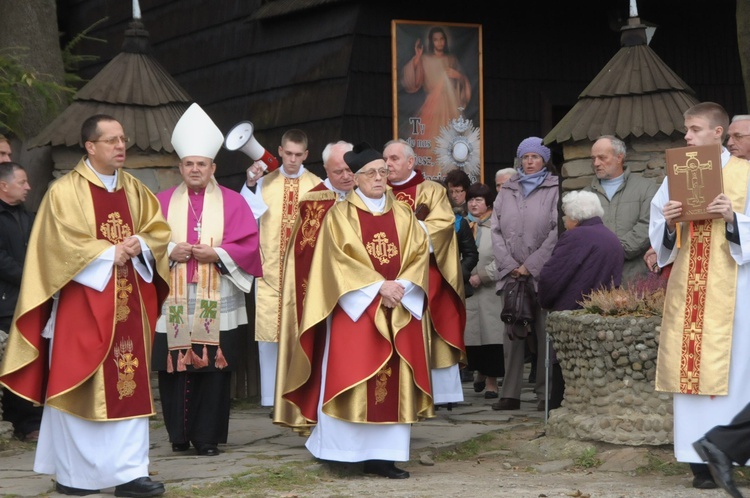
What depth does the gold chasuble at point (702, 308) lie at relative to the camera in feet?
23.6

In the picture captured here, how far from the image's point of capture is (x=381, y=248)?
800 cm

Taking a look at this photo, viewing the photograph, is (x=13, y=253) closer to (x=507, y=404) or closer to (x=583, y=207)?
(x=507, y=404)

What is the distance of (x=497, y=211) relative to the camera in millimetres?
10531

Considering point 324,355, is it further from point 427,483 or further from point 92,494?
point 92,494

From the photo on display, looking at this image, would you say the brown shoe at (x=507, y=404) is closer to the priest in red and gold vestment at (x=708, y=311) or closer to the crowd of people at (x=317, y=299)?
the crowd of people at (x=317, y=299)

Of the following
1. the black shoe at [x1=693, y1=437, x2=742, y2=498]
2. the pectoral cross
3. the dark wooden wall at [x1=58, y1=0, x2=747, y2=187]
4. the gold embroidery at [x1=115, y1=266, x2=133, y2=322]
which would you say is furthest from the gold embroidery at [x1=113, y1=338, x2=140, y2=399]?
the dark wooden wall at [x1=58, y1=0, x2=747, y2=187]

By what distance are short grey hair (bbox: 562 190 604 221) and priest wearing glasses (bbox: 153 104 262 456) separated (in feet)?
6.91

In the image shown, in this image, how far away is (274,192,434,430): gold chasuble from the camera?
7.70m

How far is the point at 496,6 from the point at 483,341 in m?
4.58

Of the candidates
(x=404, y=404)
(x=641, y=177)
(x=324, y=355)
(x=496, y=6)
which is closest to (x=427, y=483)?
(x=404, y=404)

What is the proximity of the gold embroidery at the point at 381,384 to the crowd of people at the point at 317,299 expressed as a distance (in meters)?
0.01

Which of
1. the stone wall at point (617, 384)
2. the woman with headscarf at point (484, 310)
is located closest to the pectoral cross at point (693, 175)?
the stone wall at point (617, 384)

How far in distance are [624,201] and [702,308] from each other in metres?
2.63

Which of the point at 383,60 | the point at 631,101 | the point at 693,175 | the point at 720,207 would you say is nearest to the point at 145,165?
the point at 383,60
